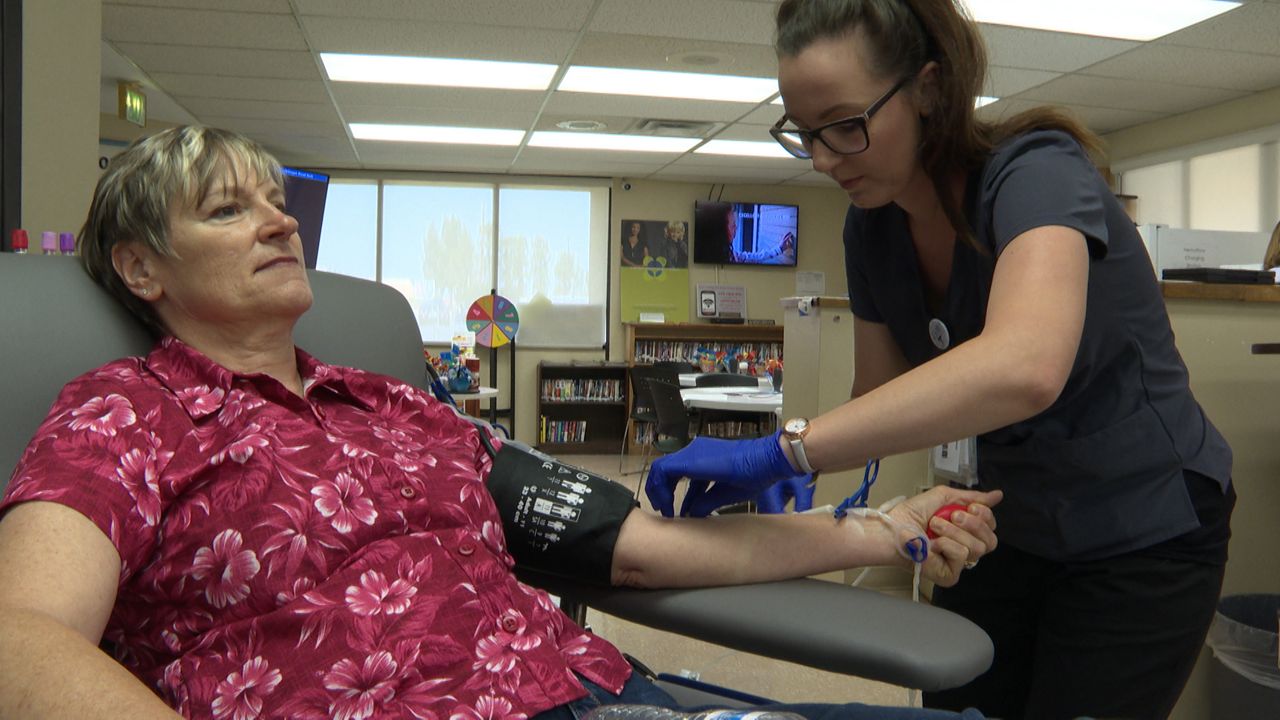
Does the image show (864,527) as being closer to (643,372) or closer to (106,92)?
(643,372)

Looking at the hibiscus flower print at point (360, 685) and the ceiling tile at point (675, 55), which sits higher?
the ceiling tile at point (675, 55)

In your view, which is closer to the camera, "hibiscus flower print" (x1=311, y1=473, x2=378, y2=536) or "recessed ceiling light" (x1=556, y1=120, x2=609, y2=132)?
"hibiscus flower print" (x1=311, y1=473, x2=378, y2=536)

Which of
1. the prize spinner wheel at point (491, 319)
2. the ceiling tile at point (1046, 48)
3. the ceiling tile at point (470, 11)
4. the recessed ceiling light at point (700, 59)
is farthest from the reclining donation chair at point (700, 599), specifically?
the prize spinner wheel at point (491, 319)

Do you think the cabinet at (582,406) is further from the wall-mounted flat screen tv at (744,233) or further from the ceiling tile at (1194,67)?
the ceiling tile at (1194,67)

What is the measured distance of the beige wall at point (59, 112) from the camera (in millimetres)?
2283

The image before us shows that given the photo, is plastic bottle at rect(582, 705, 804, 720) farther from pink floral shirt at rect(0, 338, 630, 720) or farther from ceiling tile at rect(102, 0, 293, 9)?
ceiling tile at rect(102, 0, 293, 9)

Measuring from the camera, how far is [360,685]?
946 mm

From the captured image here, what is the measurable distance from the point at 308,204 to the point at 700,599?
47.6 inches

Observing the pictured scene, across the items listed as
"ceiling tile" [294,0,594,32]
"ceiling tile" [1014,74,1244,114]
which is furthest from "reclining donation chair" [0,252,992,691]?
"ceiling tile" [1014,74,1244,114]

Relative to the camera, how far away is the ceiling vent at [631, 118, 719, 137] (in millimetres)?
6246

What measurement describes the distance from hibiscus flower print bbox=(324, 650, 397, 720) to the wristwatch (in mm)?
464

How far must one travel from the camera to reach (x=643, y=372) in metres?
6.11

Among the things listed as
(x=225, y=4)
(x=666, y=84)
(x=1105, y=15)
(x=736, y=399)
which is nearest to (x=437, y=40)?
(x=225, y=4)

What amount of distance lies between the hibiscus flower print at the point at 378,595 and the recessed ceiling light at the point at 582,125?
18.3ft
